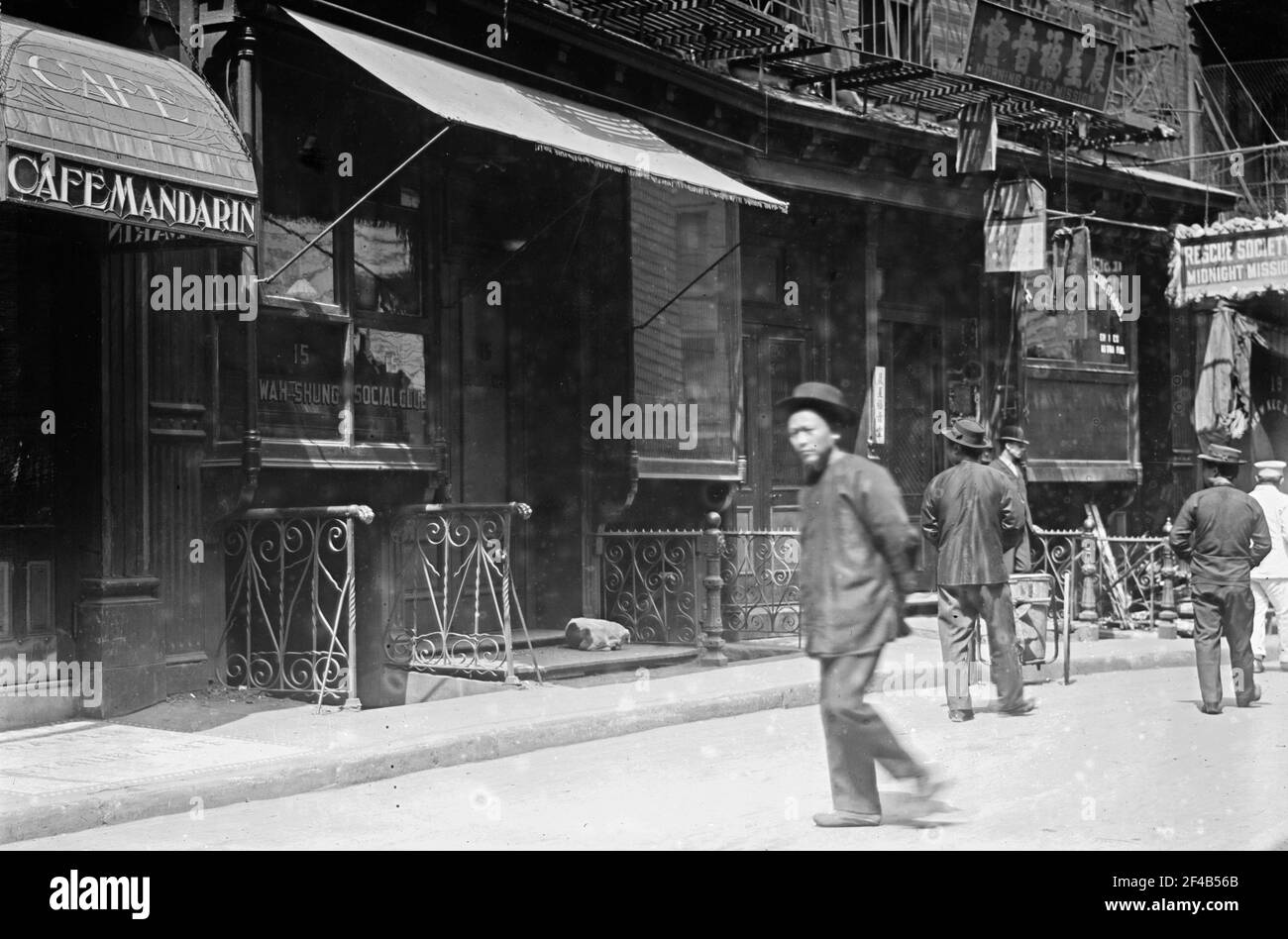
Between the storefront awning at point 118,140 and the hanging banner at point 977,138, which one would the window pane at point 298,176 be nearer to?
the storefront awning at point 118,140

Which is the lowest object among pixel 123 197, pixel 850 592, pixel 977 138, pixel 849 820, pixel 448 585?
pixel 849 820

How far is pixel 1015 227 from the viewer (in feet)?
59.5

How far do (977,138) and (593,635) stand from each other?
7.58m

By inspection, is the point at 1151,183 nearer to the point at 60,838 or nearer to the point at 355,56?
the point at 355,56

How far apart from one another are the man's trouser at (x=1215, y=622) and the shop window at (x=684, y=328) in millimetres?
5161

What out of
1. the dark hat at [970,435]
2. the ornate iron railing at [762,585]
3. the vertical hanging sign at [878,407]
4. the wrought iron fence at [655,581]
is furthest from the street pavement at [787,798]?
the vertical hanging sign at [878,407]

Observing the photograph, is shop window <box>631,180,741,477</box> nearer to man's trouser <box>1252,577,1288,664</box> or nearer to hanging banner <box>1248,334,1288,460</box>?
man's trouser <box>1252,577,1288,664</box>

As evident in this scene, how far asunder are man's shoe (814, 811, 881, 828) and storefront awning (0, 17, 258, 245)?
5117mm

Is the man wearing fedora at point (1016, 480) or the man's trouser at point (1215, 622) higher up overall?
the man wearing fedora at point (1016, 480)

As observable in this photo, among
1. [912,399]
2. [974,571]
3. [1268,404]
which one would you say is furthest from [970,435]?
[1268,404]

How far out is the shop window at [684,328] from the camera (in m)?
14.3

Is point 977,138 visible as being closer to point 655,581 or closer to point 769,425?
point 769,425

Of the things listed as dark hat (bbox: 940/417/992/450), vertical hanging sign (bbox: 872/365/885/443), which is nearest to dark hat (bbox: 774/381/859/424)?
dark hat (bbox: 940/417/992/450)
